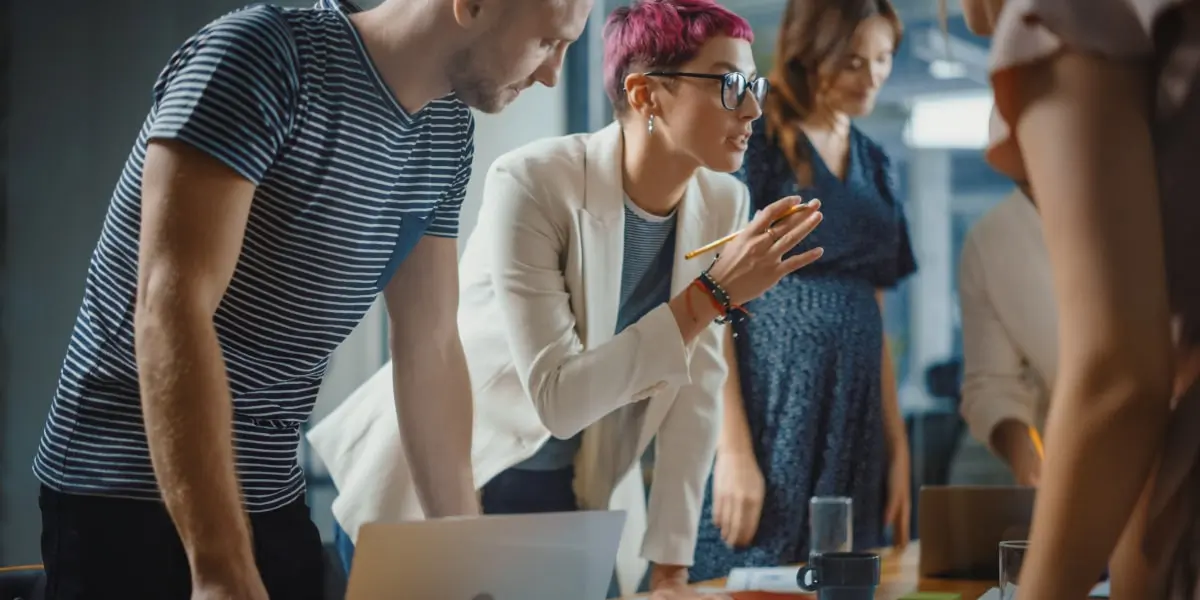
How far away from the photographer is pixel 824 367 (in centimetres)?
225

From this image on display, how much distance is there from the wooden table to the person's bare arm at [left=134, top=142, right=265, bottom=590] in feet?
2.39

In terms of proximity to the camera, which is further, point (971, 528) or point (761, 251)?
point (971, 528)

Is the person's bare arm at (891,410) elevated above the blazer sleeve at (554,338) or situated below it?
below

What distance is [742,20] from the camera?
6.50 feet

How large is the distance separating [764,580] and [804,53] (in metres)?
0.94

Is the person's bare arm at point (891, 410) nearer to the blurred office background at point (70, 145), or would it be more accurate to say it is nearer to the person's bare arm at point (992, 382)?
the person's bare arm at point (992, 382)

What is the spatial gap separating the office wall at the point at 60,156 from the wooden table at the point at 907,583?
92cm

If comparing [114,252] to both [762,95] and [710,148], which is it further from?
[762,95]

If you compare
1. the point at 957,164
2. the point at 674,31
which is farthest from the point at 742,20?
the point at 957,164

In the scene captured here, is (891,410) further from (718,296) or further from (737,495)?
(718,296)

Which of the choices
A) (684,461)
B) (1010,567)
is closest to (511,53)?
(684,461)

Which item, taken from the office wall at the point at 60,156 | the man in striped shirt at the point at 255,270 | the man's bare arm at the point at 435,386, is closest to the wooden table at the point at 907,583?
the man's bare arm at the point at 435,386

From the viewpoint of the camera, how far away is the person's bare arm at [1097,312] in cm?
97

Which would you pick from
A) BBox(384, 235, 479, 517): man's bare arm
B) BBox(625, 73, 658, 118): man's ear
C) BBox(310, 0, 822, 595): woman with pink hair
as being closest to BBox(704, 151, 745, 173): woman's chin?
BBox(310, 0, 822, 595): woman with pink hair
